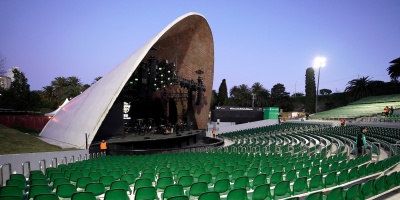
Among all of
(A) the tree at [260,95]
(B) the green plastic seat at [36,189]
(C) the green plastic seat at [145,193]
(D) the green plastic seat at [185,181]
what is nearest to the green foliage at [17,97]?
(B) the green plastic seat at [36,189]

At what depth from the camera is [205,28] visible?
36.2 metres

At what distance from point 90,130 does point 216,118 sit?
30.6 m

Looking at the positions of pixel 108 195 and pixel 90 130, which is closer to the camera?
pixel 108 195

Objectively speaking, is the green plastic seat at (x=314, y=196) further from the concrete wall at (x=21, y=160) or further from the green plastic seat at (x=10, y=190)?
the concrete wall at (x=21, y=160)

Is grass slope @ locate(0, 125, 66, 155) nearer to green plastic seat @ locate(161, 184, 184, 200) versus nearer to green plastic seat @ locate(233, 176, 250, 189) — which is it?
green plastic seat @ locate(161, 184, 184, 200)

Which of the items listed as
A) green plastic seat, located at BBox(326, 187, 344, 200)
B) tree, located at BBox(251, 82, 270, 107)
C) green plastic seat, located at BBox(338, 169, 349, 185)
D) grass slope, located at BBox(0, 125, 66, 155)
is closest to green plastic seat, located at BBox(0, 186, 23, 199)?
green plastic seat, located at BBox(326, 187, 344, 200)

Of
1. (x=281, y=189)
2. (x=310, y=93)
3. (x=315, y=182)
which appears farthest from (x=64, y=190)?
(x=310, y=93)

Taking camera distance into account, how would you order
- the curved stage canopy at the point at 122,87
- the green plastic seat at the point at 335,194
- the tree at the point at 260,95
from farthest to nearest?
the tree at the point at 260,95, the curved stage canopy at the point at 122,87, the green plastic seat at the point at 335,194

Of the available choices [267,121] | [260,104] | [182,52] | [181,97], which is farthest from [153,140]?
[260,104]

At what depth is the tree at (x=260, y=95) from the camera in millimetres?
79562

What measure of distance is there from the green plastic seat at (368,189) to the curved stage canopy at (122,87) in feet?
56.3

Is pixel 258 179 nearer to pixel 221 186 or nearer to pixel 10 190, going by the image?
pixel 221 186

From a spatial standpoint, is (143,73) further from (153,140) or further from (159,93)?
(159,93)

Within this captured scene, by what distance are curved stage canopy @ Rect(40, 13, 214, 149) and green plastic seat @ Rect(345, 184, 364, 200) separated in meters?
17.3
